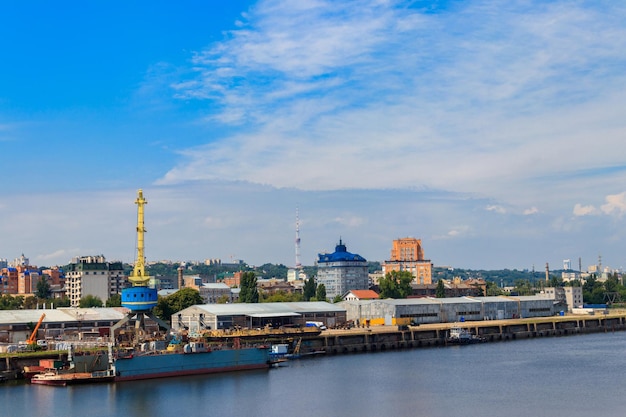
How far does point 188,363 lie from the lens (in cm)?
6706

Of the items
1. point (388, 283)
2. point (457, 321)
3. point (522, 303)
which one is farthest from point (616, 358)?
point (388, 283)

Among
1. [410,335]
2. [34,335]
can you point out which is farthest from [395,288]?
[34,335]

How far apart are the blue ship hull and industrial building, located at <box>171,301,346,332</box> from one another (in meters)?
24.8

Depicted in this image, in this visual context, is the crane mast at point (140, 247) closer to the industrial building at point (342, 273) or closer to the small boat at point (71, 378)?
the small boat at point (71, 378)

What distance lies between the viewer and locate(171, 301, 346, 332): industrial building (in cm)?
9719

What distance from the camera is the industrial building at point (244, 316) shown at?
97.2 metres

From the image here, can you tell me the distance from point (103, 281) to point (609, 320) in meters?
96.6

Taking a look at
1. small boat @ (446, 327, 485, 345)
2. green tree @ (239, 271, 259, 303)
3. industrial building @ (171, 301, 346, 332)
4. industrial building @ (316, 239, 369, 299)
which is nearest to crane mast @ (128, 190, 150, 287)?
industrial building @ (171, 301, 346, 332)

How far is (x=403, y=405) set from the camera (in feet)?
169

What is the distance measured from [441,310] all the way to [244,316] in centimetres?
3463

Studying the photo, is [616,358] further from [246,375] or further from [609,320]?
[609,320]

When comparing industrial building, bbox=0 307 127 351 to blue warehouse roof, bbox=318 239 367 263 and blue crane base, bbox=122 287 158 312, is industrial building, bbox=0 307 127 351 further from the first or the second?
blue warehouse roof, bbox=318 239 367 263

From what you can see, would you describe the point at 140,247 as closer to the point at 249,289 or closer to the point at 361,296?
the point at 249,289

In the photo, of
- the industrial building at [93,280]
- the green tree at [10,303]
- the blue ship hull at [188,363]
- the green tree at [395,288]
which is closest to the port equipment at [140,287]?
the blue ship hull at [188,363]
